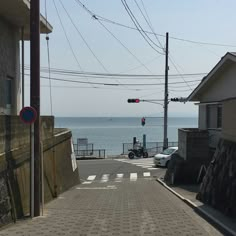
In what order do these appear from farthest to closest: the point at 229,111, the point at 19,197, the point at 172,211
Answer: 1. the point at 229,111
2. the point at 172,211
3. the point at 19,197

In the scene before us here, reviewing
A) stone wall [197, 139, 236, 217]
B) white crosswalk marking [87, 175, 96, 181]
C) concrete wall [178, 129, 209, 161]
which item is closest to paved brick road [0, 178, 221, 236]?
stone wall [197, 139, 236, 217]

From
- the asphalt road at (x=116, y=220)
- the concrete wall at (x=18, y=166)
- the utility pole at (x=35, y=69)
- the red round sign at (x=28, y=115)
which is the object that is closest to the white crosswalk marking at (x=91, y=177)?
the concrete wall at (x=18, y=166)

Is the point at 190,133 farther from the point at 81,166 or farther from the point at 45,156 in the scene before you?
the point at 81,166

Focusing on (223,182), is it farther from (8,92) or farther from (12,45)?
(12,45)

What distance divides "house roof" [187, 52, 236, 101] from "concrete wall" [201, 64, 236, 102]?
20 centimetres

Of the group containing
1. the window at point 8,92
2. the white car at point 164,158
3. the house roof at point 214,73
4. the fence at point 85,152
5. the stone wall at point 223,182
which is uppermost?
the house roof at point 214,73

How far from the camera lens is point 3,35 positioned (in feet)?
53.7

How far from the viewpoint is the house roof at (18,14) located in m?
14.7

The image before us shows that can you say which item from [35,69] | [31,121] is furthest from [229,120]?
[31,121]

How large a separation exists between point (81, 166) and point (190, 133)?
1743 centimetres

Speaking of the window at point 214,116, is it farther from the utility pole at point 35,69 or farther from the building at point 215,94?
the utility pole at point 35,69

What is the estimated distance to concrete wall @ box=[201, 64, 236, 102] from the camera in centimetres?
2416

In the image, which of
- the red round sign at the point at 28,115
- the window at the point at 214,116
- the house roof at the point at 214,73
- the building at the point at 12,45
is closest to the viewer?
the red round sign at the point at 28,115

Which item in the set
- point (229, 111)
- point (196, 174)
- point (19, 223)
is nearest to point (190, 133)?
point (196, 174)
